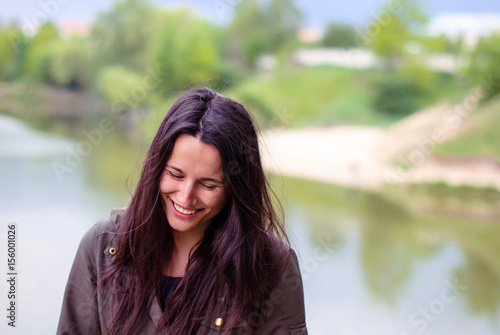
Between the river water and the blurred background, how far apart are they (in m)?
0.02

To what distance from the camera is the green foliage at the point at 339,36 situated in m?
8.48

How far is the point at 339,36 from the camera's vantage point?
852 centimetres

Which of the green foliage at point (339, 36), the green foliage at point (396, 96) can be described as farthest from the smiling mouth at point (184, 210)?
the green foliage at point (339, 36)

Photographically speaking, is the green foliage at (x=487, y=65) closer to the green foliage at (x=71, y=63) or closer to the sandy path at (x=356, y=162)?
the sandy path at (x=356, y=162)

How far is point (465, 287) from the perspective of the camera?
3953 millimetres

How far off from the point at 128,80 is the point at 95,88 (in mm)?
504

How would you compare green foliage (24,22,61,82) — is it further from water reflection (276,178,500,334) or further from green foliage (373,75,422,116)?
green foliage (373,75,422,116)

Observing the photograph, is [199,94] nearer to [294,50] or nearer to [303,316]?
[303,316]

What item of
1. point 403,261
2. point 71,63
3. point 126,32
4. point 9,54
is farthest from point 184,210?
point 126,32

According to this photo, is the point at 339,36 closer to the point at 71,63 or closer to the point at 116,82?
the point at 116,82

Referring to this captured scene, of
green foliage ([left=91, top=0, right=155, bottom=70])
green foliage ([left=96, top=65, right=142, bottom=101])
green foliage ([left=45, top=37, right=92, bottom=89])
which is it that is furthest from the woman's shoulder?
green foliage ([left=91, top=0, right=155, bottom=70])

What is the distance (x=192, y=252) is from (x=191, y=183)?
0.51ft

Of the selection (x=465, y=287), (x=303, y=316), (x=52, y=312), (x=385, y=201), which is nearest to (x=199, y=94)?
(x=303, y=316)

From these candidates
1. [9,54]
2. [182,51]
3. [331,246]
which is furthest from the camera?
[182,51]
